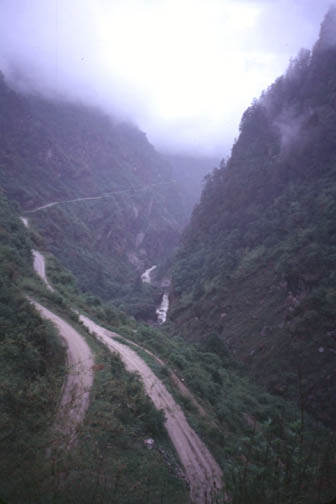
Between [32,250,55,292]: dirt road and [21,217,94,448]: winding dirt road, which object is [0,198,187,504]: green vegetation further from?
[32,250,55,292]: dirt road

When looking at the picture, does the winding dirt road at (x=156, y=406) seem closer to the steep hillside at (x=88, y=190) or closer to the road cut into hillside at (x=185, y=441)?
the road cut into hillside at (x=185, y=441)

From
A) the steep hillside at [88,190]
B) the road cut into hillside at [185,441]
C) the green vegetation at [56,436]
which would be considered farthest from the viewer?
the steep hillside at [88,190]

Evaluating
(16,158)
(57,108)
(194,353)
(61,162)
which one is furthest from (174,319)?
(57,108)

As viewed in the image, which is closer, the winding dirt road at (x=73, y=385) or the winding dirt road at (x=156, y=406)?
the winding dirt road at (x=73, y=385)

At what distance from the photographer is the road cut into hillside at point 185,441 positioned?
277 inches

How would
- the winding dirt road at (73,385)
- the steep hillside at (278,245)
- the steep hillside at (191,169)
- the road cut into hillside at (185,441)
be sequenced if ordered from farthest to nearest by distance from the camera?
the steep hillside at (191,169) < the steep hillside at (278,245) < the road cut into hillside at (185,441) < the winding dirt road at (73,385)

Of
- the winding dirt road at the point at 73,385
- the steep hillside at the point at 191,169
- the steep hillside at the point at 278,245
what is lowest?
the winding dirt road at the point at 73,385

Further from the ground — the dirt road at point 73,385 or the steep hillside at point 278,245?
the steep hillside at point 278,245

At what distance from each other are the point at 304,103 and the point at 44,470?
47649mm

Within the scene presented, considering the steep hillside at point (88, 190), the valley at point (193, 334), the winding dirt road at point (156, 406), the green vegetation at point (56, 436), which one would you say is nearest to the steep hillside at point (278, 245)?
the valley at point (193, 334)

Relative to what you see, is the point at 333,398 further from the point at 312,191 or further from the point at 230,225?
the point at 230,225

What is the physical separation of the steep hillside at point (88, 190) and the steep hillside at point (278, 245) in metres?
Answer: 13.3

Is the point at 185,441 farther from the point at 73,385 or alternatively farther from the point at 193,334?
the point at 193,334

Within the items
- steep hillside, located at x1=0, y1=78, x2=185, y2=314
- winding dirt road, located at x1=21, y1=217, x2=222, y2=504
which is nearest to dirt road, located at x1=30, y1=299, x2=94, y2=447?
winding dirt road, located at x1=21, y1=217, x2=222, y2=504
